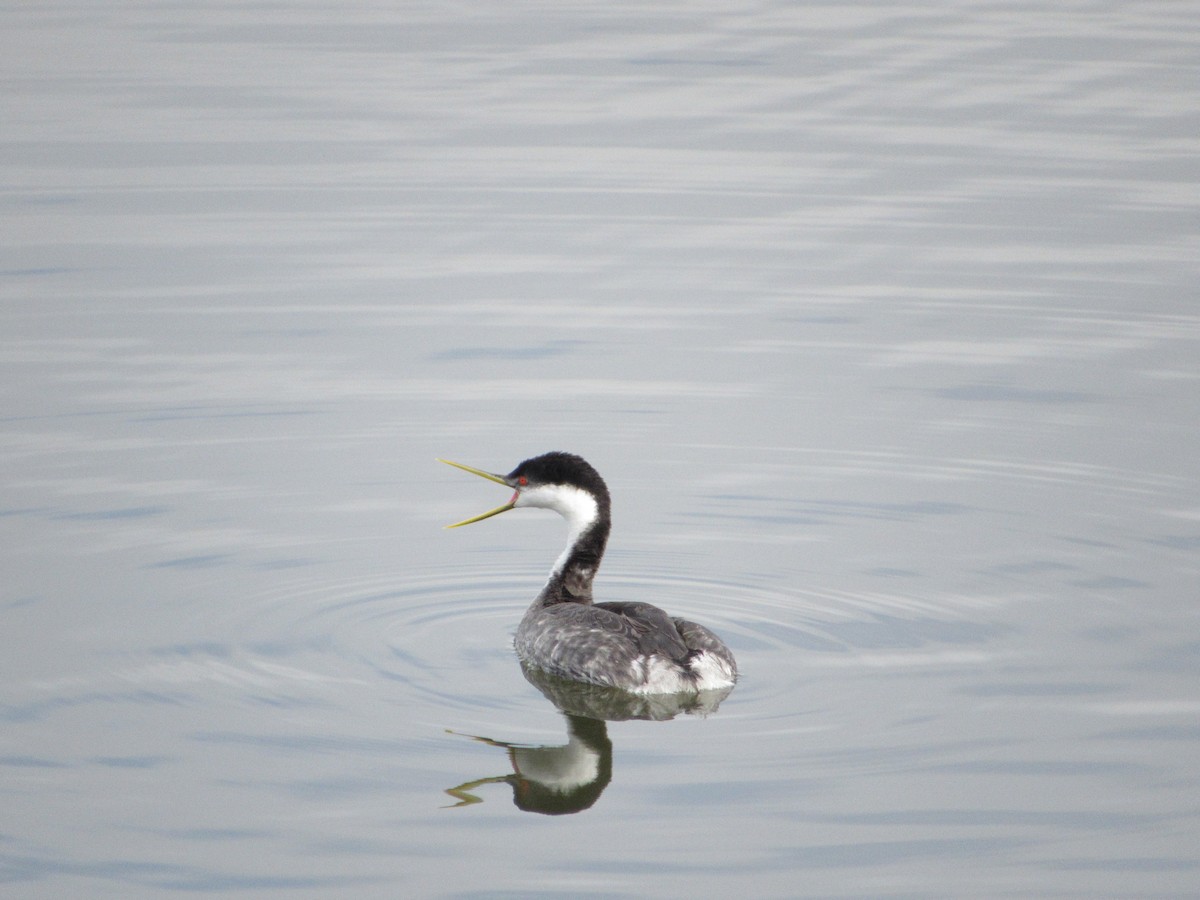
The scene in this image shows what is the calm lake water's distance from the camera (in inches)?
283

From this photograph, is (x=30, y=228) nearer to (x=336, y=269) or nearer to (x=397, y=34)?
(x=336, y=269)

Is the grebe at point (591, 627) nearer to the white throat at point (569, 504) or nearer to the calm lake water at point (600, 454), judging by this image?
the white throat at point (569, 504)

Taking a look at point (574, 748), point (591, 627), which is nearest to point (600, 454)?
point (591, 627)

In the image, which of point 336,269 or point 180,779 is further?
point 336,269

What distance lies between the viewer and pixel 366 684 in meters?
8.37

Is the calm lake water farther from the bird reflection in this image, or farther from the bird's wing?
the bird's wing

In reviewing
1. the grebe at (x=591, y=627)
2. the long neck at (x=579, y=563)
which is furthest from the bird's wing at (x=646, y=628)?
the long neck at (x=579, y=563)

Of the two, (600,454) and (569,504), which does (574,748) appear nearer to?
(569,504)

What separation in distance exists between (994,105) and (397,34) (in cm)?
857

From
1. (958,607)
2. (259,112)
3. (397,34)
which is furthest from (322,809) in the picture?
(397,34)

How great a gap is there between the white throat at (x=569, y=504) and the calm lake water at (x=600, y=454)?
0.53m

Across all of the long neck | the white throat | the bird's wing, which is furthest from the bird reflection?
the white throat

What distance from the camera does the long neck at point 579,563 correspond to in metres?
9.46

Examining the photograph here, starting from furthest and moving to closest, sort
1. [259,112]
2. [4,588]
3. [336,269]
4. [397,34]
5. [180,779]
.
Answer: [397,34] → [259,112] → [336,269] → [4,588] → [180,779]
